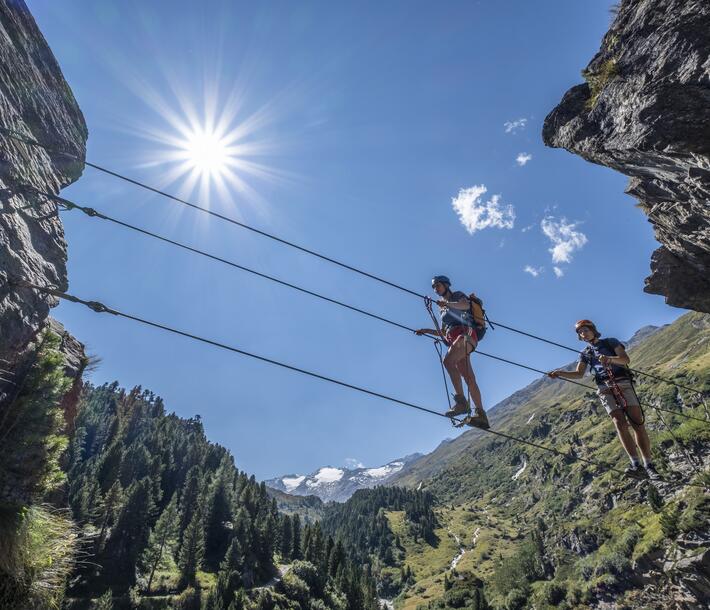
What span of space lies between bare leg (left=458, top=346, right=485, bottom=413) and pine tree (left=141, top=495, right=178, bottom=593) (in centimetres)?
10254

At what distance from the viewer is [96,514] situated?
97750mm

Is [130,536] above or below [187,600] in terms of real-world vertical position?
above

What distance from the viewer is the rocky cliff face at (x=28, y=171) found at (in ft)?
31.8

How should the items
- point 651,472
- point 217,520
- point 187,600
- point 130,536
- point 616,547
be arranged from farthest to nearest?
point 217,520
point 616,547
point 130,536
point 187,600
point 651,472

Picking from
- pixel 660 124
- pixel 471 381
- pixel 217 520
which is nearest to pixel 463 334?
pixel 471 381

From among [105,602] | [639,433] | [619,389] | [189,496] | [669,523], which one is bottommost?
[639,433]

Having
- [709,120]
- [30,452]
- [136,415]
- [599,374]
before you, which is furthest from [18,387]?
[136,415]

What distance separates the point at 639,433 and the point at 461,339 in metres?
5.36

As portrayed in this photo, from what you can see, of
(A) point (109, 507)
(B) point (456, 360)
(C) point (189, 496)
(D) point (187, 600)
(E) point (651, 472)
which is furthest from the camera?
(C) point (189, 496)

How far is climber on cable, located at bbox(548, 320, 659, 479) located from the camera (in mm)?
11242

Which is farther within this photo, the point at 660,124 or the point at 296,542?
the point at 296,542

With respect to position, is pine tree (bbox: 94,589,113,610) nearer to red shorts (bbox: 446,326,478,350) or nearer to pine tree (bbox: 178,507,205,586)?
pine tree (bbox: 178,507,205,586)

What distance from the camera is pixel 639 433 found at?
11.3 metres

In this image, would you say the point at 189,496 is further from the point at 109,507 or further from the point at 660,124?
the point at 660,124
